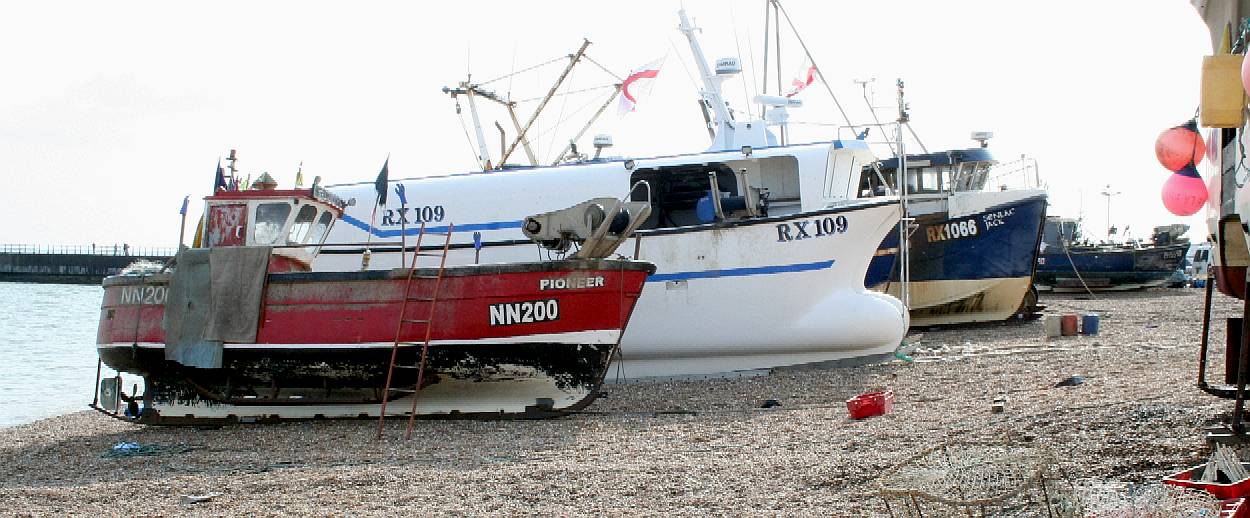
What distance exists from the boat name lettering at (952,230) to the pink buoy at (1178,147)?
1525cm

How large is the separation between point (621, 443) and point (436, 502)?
8.03 ft

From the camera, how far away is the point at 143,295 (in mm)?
12398

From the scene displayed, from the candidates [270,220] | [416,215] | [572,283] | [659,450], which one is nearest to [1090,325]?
[416,215]

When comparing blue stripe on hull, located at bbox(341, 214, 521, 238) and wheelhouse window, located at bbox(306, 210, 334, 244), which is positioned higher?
blue stripe on hull, located at bbox(341, 214, 521, 238)

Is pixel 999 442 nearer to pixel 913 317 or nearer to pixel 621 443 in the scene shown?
pixel 621 443

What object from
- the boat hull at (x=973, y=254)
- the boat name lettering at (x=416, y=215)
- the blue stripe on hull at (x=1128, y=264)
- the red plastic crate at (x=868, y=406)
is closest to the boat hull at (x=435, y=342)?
the red plastic crate at (x=868, y=406)

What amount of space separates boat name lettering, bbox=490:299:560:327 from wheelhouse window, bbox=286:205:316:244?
294 cm

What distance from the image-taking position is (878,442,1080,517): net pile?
18.4 ft

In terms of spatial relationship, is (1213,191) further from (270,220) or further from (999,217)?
(999,217)

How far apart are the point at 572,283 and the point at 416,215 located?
5.27 metres

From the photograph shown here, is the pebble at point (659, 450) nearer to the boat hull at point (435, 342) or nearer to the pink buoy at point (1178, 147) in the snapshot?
the boat hull at point (435, 342)

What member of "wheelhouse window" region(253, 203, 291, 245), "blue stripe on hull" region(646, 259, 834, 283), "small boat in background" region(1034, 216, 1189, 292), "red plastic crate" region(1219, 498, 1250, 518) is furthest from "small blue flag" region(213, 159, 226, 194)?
"small boat in background" region(1034, 216, 1189, 292)

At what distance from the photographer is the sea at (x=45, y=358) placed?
17.4m

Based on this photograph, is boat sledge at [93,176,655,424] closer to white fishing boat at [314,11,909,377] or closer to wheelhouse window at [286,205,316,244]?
wheelhouse window at [286,205,316,244]
